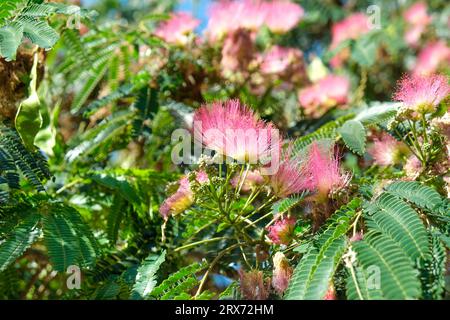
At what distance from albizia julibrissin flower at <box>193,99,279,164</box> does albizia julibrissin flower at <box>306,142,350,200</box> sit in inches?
5.1

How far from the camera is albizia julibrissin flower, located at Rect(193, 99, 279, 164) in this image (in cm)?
188

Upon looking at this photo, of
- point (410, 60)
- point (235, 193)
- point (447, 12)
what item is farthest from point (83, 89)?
point (447, 12)

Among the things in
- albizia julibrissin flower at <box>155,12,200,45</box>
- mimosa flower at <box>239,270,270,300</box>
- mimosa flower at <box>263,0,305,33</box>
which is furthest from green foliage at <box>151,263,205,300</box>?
mimosa flower at <box>263,0,305,33</box>

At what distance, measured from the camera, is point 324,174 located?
194cm

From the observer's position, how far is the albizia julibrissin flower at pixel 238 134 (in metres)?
1.88

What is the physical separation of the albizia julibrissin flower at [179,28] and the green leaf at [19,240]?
1.39 metres

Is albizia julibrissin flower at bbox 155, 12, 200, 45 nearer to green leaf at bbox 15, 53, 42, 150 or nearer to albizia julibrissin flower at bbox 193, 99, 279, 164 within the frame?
green leaf at bbox 15, 53, 42, 150

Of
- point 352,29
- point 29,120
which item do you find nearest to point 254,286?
point 29,120

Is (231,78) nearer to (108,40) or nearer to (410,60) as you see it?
(108,40)

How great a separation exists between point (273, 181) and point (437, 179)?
1.61ft

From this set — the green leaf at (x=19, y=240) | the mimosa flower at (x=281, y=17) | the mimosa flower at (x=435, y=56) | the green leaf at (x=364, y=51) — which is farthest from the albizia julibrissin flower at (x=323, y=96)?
the green leaf at (x=19, y=240)

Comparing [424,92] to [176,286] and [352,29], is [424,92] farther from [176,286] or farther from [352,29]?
[352,29]

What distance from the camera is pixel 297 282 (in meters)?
1.62

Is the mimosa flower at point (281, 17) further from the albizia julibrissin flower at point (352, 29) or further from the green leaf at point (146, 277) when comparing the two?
the green leaf at point (146, 277)
